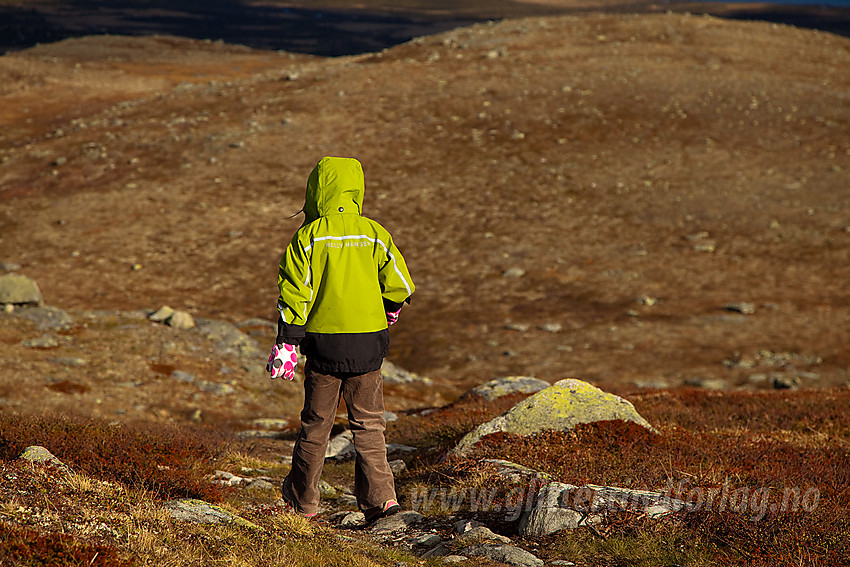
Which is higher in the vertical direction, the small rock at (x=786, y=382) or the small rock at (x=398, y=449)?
the small rock at (x=398, y=449)

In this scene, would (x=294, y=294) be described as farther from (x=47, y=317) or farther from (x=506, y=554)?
(x=47, y=317)

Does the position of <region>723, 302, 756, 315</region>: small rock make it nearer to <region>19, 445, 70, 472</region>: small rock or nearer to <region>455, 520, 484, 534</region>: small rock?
<region>455, 520, 484, 534</region>: small rock

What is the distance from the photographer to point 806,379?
20.7 metres

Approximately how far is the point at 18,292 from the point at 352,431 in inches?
692

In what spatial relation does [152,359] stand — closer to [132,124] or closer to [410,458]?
[410,458]

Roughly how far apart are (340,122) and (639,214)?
61.5 ft

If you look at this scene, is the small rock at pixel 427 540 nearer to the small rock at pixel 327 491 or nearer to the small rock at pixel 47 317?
the small rock at pixel 327 491

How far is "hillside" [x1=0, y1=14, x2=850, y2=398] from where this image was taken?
24266 millimetres

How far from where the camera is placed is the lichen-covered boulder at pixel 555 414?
10070mm

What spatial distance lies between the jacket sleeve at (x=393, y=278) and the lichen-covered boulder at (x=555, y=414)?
9.92 feet

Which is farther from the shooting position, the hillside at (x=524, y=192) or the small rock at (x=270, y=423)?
the hillside at (x=524, y=192)

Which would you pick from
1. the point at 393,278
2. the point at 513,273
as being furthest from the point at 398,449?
the point at 513,273

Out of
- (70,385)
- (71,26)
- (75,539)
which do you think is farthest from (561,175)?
(71,26)

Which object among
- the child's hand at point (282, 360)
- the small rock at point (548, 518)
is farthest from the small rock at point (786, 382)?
the child's hand at point (282, 360)
